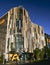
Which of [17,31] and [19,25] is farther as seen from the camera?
[19,25]

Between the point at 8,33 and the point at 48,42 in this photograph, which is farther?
the point at 48,42

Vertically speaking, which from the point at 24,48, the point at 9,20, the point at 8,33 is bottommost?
the point at 24,48

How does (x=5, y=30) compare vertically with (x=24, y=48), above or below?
above

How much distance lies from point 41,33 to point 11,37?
23000 mm

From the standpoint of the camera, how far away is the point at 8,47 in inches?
2421

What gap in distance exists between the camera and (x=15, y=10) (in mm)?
66438

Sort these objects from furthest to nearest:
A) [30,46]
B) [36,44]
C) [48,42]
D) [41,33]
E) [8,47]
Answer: [48,42]
[41,33]
[36,44]
[30,46]
[8,47]

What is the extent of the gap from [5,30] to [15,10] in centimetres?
810

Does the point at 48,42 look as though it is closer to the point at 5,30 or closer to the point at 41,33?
the point at 41,33

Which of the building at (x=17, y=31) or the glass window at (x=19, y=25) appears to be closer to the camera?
the building at (x=17, y=31)

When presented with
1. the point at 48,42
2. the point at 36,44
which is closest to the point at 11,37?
the point at 36,44

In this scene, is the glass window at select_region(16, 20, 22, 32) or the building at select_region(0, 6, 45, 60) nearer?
the building at select_region(0, 6, 45, 60)

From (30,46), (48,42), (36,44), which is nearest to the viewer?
(30,46)

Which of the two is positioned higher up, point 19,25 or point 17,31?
point 19,25
